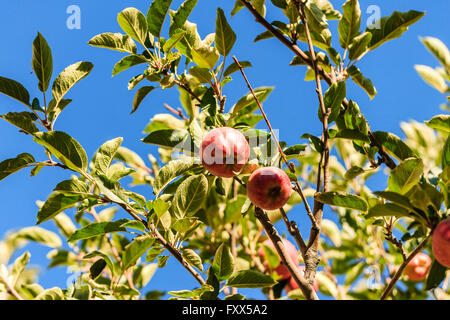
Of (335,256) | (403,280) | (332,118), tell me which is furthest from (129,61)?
(403,280)

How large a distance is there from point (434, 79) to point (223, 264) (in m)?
1.77

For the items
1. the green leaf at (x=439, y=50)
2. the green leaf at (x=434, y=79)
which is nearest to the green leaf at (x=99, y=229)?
the green leaf at (x=439, y=50)

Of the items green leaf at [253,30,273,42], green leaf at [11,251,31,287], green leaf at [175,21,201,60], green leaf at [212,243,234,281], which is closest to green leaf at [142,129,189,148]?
green leaf at [175,21,201,60]

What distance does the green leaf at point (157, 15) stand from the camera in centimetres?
146

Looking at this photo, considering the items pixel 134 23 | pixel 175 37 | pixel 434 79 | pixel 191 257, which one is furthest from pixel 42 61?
pixel 434 79

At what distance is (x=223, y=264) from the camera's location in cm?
141

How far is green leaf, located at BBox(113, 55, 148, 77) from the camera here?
4.87 feet

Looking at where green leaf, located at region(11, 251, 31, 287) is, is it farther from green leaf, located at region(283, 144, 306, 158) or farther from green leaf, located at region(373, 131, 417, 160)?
green leaf, located at region(373, 131, 417, 160)

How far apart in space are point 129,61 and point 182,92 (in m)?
0.56

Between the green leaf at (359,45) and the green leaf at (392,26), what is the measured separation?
5 cm

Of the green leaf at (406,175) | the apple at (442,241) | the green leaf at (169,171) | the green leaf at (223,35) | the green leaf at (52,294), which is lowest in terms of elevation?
the apple at (442,241)

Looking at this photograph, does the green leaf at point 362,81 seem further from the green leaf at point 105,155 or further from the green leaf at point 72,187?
the green leaf at point 72,187

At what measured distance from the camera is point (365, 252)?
2.40 metres

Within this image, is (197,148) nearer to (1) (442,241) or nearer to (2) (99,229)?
(2) (99,229)
